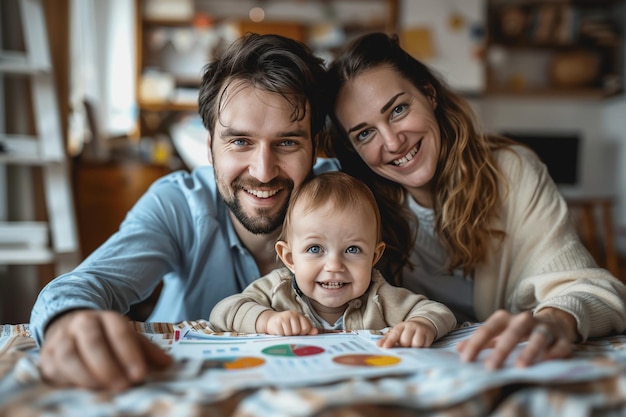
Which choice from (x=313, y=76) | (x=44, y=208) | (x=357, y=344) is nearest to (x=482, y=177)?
(x=313, y=76)

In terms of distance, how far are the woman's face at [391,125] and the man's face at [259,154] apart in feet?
0.45

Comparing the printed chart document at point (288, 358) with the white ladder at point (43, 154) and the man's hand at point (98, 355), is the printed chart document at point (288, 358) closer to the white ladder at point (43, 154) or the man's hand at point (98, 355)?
the man's hand at point (98, 355)

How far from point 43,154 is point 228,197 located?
3.78ft

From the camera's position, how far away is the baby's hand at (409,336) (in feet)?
2.57

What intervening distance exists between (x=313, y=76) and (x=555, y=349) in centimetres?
77

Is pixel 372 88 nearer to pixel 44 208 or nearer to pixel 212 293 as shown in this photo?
pixel 212 293

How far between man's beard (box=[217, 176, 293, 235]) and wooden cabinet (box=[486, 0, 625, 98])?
15.5 ft

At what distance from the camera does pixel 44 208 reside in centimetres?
224

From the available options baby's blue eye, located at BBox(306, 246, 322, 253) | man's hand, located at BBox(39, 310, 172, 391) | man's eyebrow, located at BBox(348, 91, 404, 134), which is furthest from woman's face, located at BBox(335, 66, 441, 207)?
man's hand, located at BBox(39, 310, 172, 391)

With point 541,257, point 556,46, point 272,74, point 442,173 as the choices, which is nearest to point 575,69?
point 556,46

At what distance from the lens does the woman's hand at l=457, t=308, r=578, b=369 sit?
25.1 inches

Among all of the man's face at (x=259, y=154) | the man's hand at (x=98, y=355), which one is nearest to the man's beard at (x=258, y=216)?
the man's face at (x=259, y=154)

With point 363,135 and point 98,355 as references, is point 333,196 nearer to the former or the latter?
point 363,135

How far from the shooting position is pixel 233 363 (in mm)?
675
